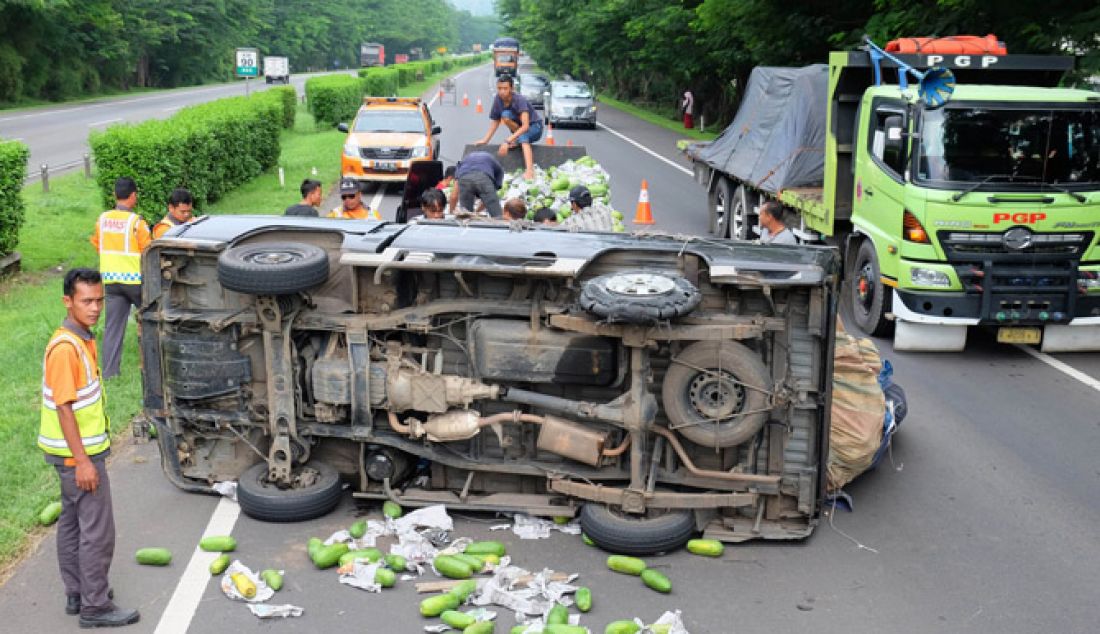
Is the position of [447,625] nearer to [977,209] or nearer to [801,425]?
[801,425]

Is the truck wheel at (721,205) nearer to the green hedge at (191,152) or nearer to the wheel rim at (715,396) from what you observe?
the green hedge at (191,152)

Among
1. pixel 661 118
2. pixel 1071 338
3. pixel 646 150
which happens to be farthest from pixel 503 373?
pixel 661 118

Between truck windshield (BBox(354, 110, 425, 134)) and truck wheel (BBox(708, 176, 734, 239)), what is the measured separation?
28.9 feet

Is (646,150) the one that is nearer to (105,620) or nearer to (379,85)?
(379,85)

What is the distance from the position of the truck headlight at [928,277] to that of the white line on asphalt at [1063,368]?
4.61ft

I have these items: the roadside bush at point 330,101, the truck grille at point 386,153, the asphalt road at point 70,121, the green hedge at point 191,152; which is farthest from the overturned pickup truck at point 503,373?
→ the roadside bush at point 330,101

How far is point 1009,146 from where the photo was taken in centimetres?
1135

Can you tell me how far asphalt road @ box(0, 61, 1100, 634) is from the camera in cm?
607

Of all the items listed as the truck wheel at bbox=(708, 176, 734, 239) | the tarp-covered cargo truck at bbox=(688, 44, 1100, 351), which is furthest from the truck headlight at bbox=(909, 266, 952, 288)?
the truck wheel at bbox=(708, 176, 734, 239)

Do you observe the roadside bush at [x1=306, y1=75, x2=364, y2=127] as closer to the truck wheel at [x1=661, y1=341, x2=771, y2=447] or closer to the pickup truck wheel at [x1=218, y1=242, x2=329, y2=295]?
the pickup truck wheel at [x1=218, y1=242, x2=329, y2=295]

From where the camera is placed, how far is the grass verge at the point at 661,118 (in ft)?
139

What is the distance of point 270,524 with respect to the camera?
7.24 meters

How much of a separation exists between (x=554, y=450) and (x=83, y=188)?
19.9 metres

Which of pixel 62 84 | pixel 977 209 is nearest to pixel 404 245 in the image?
pixel 977 209
